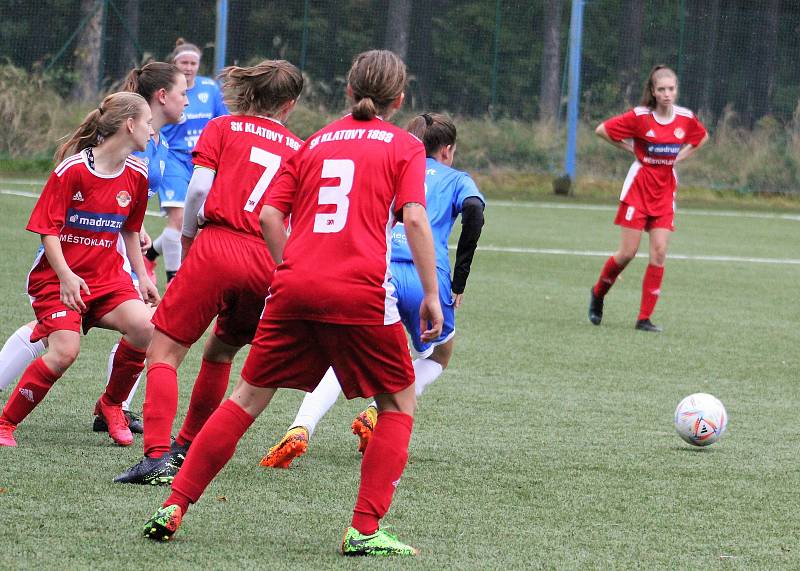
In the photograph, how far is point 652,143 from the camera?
10.3m

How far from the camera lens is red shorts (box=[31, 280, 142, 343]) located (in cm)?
517

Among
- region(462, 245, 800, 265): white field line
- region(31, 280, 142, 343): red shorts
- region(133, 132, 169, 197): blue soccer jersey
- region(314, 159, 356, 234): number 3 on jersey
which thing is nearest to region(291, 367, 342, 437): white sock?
region(31, 280, 142, 343): red shorts

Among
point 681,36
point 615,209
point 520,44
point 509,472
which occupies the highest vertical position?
point 681,36

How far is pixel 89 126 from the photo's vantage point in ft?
16.9

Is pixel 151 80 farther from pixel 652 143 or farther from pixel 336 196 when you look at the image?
pixel 652 143

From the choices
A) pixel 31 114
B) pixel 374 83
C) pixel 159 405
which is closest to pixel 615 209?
pixel 31 114

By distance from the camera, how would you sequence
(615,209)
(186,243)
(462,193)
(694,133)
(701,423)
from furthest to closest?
1. (615,209)
2. (694,133)
3. (701,423)
4. (462,193)
5. (186,243)

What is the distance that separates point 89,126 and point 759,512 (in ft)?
9.64

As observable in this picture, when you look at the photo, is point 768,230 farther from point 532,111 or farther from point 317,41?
point 317,41

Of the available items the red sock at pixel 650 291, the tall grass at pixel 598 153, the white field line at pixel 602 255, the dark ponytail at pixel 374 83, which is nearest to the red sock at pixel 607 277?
the red sock at pixel 650 291

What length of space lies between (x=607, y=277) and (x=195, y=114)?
334 centimetres

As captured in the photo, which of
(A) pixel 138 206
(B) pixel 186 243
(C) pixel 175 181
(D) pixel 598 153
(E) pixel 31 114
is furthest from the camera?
(D) pixel 598 153

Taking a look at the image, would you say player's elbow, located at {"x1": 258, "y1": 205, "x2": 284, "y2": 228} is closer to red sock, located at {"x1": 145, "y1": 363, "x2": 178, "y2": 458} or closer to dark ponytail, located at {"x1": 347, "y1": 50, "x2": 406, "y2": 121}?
dark ponytail, located at {"x1": 347, "y1": 50, "x2": 406, "y2": 121}

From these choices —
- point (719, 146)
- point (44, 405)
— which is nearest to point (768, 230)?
point (719, 146)
